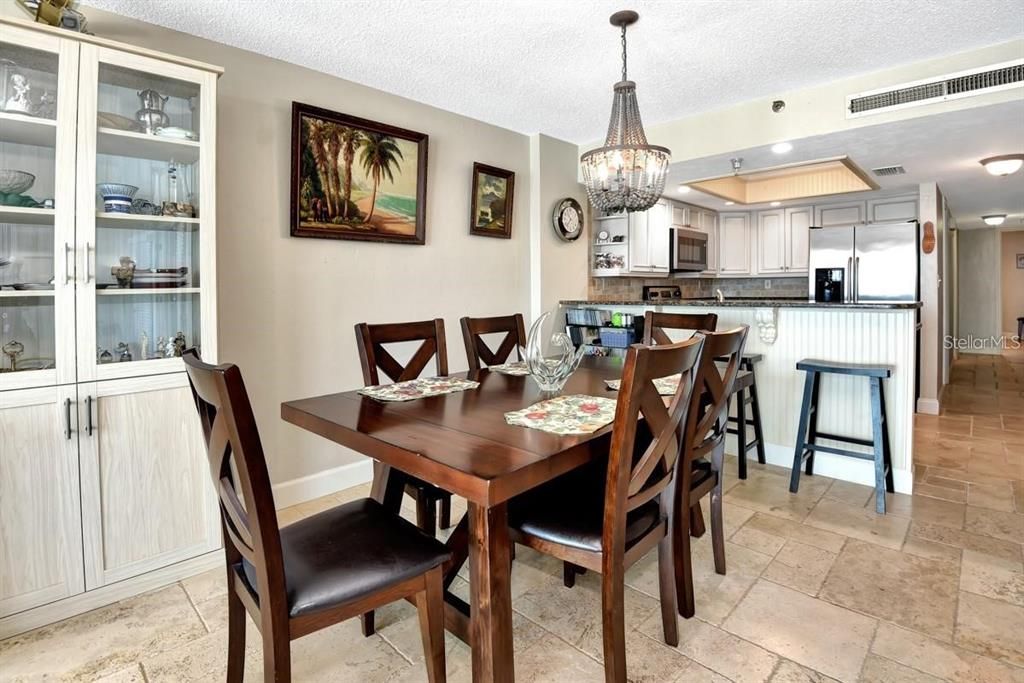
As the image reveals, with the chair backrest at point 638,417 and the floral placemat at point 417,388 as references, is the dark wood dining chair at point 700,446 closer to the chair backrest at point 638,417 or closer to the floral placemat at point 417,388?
the chair backrest at point 638,417

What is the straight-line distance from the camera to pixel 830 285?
17.4ft

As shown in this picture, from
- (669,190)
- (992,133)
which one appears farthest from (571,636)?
(669,190)

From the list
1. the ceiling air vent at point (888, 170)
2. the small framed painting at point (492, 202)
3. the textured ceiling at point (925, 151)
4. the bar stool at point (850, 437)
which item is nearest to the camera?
the bar stool at point (850, 437)

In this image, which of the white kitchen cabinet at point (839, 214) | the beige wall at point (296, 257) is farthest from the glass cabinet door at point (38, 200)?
the white kitchen cabinet at point (839, 214)

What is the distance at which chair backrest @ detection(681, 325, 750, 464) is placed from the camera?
1.74 meters

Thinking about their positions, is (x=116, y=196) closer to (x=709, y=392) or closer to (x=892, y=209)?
(x=709, y=392)

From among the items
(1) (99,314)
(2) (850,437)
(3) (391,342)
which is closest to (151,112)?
(1) (99,314)

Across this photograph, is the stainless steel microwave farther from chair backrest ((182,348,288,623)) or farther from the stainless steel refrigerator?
chair backrest ((182,348,288,623))

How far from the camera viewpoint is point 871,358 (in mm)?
3070

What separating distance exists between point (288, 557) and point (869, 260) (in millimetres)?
5701

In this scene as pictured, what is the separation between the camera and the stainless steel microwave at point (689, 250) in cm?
548

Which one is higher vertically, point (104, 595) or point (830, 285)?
point (830, 285)

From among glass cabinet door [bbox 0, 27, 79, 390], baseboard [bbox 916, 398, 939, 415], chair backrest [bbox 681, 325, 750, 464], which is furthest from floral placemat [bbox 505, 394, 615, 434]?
baseboard [bbox 916, 398, 939, 415]

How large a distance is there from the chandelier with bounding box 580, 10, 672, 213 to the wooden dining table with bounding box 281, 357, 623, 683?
4.25 feet
